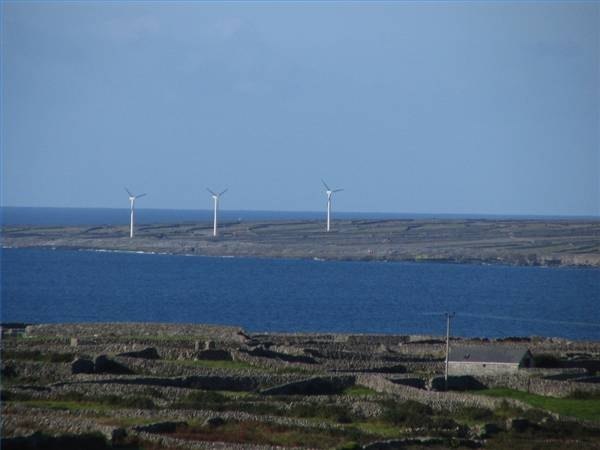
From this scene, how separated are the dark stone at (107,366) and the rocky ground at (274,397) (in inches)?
1.8

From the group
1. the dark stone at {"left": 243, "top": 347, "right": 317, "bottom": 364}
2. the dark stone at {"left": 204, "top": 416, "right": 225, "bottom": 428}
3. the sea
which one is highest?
the dark stone at {"left": 204, "top": 416, "right": 225, "bottom": 428}

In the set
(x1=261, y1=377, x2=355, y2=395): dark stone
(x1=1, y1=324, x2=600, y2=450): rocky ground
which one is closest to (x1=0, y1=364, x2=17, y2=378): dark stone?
(x1=1, y1=324, x2=600, y2=450): rocky ground

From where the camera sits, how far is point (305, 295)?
103 m

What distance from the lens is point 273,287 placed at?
112875 millimetres

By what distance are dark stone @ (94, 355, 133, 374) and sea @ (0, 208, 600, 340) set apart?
75.4 feet

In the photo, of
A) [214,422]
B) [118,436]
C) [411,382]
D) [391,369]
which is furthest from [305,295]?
[118,436]

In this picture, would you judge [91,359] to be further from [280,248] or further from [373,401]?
[280,248]

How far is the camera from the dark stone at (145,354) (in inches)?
1558

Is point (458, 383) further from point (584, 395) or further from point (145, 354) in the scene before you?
point (145, 354)

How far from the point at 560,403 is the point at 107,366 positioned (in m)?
10.8

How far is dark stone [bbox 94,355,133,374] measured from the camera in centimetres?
3695

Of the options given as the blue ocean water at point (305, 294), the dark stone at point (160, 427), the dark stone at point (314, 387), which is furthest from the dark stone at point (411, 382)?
the blue ocean water at point (305, 294)

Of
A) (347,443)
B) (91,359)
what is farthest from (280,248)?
(347,443)

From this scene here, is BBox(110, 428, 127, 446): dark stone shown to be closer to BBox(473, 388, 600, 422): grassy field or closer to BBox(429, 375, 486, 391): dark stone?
BBox(473, 388, 600, 422): grassy field
